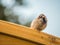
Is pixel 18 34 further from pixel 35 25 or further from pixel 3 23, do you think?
pixel 35 25

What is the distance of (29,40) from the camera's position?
2.66 ft

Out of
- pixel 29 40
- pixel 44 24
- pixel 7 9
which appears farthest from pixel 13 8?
pixel 29 40

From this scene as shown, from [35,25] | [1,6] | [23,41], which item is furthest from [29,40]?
[1,6]

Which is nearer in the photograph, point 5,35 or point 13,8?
point 5,35

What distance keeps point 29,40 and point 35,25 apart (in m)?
0.31

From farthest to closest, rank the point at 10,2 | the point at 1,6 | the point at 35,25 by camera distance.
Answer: the point at 10,2 → the point at 1,6 → the point at 35,25

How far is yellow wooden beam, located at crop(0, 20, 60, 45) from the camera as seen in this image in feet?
2.57

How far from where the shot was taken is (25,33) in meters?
0.82

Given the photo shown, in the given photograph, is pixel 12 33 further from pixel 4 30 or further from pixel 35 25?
pixel 35 25

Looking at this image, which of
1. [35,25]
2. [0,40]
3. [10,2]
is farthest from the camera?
[10,2]

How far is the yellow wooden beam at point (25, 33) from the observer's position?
784mm

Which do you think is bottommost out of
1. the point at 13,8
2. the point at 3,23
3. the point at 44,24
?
the point at 13,8

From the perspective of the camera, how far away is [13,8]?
3596mm

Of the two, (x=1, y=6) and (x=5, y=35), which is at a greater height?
(x=5, y=35)
